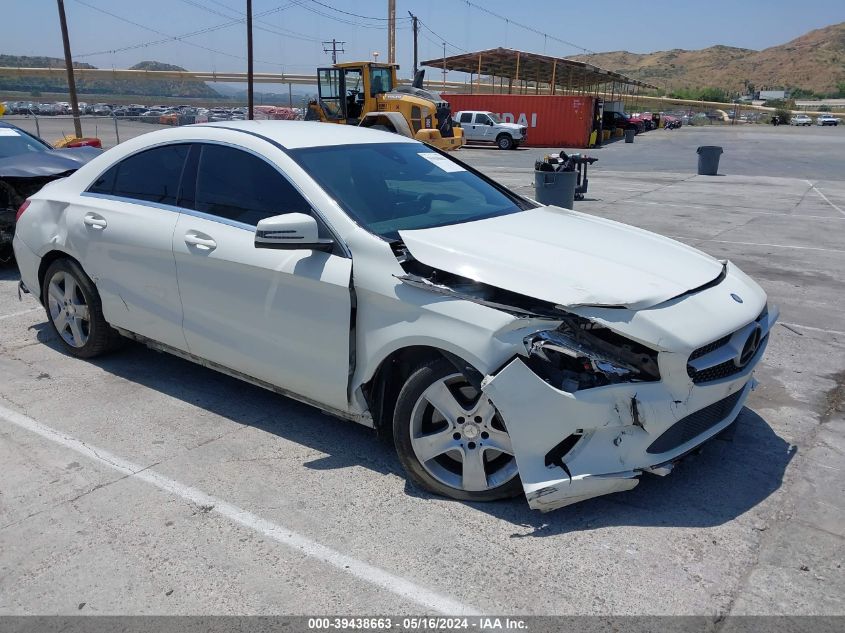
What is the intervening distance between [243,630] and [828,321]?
5.78 meters

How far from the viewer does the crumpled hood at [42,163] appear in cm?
779

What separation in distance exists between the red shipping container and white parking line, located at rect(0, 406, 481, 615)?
3799 cm

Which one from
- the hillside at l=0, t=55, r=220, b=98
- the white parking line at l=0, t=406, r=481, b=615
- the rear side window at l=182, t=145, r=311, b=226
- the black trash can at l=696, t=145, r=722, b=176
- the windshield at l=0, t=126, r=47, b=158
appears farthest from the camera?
the hillside at l=0, t=55, r=220, b=98

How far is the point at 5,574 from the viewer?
2.98 meters

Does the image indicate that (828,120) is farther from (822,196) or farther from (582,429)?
(582,429)

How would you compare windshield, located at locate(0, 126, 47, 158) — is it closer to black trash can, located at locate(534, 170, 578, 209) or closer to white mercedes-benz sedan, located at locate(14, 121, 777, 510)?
white mercedes-benz sedan, located at locate(14, 121, 777, 510)

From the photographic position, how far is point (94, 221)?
189 inches

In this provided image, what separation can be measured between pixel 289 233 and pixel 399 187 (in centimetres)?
92

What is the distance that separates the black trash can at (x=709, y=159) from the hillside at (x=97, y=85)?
107 m

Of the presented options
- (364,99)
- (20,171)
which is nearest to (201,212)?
(20,171)

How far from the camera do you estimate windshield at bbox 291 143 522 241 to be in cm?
389

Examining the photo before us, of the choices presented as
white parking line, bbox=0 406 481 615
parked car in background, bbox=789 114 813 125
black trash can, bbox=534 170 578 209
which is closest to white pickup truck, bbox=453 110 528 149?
black trash can, bbox=534 170 578 209

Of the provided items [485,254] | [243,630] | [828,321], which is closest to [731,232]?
[828,321]

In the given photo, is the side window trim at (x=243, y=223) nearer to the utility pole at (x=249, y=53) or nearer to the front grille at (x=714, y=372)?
the front grille at (x=714, y=372)
